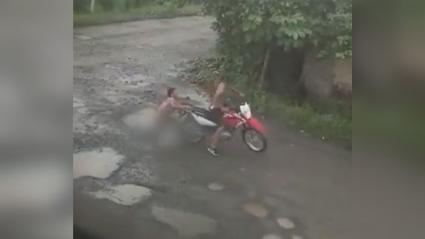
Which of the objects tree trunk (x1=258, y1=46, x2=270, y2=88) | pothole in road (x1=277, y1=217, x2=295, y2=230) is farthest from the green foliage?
pothole in road (x1=277, y1=217, x2=295, y2=230)

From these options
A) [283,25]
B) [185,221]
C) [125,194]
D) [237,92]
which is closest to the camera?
[283,25]

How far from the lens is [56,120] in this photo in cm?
186

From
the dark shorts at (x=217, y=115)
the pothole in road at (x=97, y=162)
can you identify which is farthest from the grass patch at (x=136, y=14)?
the pothole in road at (x=97, y=162)

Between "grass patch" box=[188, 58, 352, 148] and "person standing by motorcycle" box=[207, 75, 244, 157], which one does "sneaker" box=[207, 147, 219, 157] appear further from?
"grass patch" box=[188, 58, 352, 148]

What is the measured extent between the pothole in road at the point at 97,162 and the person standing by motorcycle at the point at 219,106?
308 millimetres

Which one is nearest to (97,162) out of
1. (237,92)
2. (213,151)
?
(213,151)

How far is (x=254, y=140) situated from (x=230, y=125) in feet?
0.26

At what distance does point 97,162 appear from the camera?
1.79 m

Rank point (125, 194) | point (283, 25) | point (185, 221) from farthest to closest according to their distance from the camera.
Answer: point (125, 194)
point (185, 221)
point (283, 25)

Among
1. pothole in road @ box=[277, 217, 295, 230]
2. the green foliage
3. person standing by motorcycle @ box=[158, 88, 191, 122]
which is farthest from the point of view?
person standing by motorcycle @ box=[158, 88, 191, 122]

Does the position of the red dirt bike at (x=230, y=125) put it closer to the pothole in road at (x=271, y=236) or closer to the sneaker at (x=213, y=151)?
the sneaker at (x=213, y=151)

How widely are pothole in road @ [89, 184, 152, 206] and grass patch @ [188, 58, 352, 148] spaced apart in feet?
1.11

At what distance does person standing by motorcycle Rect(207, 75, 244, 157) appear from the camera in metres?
1.50

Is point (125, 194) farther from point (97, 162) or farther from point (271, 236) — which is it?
point (271, 236)
